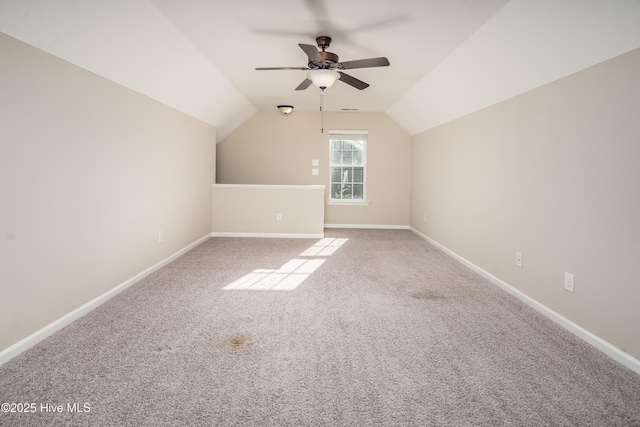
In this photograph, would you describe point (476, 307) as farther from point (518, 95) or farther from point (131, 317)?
point (131, 317)

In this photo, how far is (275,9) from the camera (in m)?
2.74

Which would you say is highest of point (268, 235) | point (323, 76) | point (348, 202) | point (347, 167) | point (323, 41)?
point (323, 41)

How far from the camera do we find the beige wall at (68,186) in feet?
6.83

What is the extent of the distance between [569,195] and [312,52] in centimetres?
232

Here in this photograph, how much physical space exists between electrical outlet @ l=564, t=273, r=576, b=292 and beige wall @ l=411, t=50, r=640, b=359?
4 cm

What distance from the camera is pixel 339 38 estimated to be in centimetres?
330

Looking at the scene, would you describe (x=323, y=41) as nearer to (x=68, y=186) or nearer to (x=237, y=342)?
(x=68, y=186)

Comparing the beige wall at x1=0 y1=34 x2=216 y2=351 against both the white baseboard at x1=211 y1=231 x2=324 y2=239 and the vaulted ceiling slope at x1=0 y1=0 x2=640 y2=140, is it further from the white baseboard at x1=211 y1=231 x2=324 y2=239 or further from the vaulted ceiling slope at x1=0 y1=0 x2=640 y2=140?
the white baseboard at x1=211 y1=231 x2=324 y2=239

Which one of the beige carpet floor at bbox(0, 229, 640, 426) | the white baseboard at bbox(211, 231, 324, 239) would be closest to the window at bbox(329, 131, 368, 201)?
the white baseboard at bbox(211, 231, 324, 239)

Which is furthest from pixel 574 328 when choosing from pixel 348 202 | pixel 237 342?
pixel 348 202

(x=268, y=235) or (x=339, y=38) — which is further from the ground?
(x=339, y=38)

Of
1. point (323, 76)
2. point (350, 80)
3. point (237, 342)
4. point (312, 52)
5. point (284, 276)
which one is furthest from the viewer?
point (284, 276)

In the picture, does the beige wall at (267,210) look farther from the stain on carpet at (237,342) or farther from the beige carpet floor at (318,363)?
the stain on carpet at (237,342)

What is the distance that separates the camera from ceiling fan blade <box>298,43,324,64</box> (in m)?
2.78
